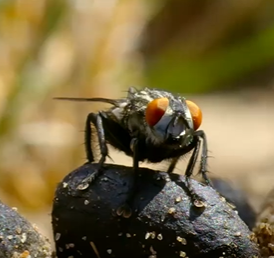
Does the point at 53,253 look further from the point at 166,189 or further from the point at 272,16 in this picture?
the point at 272,16

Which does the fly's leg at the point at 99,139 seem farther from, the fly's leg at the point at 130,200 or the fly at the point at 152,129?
the fly's leg at the point at 130,200

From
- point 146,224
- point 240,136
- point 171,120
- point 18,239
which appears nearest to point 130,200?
point 146,224

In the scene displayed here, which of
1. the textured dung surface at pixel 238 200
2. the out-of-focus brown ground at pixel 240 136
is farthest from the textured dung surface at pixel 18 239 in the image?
the out-of-focus brown ground at pixel 240 136

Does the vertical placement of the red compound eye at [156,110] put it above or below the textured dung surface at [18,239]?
above

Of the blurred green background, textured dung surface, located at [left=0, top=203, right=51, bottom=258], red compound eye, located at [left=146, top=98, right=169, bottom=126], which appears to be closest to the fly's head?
red compound eye, located at [left=146, top=98, right=169, bottom=126]

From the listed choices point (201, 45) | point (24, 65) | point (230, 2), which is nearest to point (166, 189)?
point (24, 65)

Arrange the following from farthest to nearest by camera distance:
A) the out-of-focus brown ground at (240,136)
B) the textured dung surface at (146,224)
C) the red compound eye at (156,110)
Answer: the out-of-focus brown ground at (240,136) < the red compound eye at (156,110) < the textured dung surface at (146,224)
